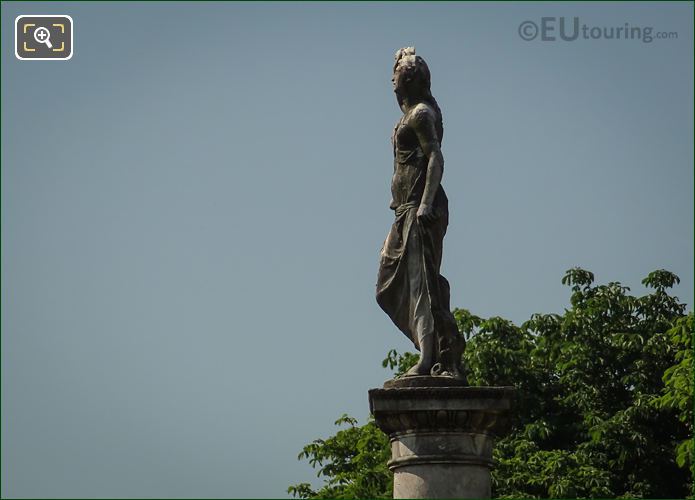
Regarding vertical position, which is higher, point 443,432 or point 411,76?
point 411,76

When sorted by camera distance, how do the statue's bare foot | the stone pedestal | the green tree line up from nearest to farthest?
the stone pedestal → the statue's bare foot → the green tree

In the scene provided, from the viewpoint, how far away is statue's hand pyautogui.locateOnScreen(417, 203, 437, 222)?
15.6 meters

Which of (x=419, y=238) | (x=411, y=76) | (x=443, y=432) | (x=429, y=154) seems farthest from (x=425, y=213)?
(x=443, y=432)

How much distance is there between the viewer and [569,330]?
36750mm

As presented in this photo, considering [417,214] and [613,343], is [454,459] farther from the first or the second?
[613,343]

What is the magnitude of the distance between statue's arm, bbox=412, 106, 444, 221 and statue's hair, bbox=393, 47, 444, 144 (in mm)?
215

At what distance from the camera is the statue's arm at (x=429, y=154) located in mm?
15664

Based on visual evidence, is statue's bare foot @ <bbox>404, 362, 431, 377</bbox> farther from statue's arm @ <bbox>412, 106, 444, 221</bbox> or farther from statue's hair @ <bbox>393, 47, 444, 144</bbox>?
statue's hair @ <bbox>393, 47, 444, 144</bbox>

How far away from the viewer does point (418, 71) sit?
16266mm

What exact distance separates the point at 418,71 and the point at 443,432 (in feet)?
14.0

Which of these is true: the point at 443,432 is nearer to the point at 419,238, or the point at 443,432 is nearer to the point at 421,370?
the point at 421,370

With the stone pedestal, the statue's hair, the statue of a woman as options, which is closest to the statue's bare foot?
the statue of a woman

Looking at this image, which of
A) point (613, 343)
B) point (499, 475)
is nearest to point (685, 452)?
point (499, 475)

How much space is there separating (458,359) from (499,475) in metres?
17.3
